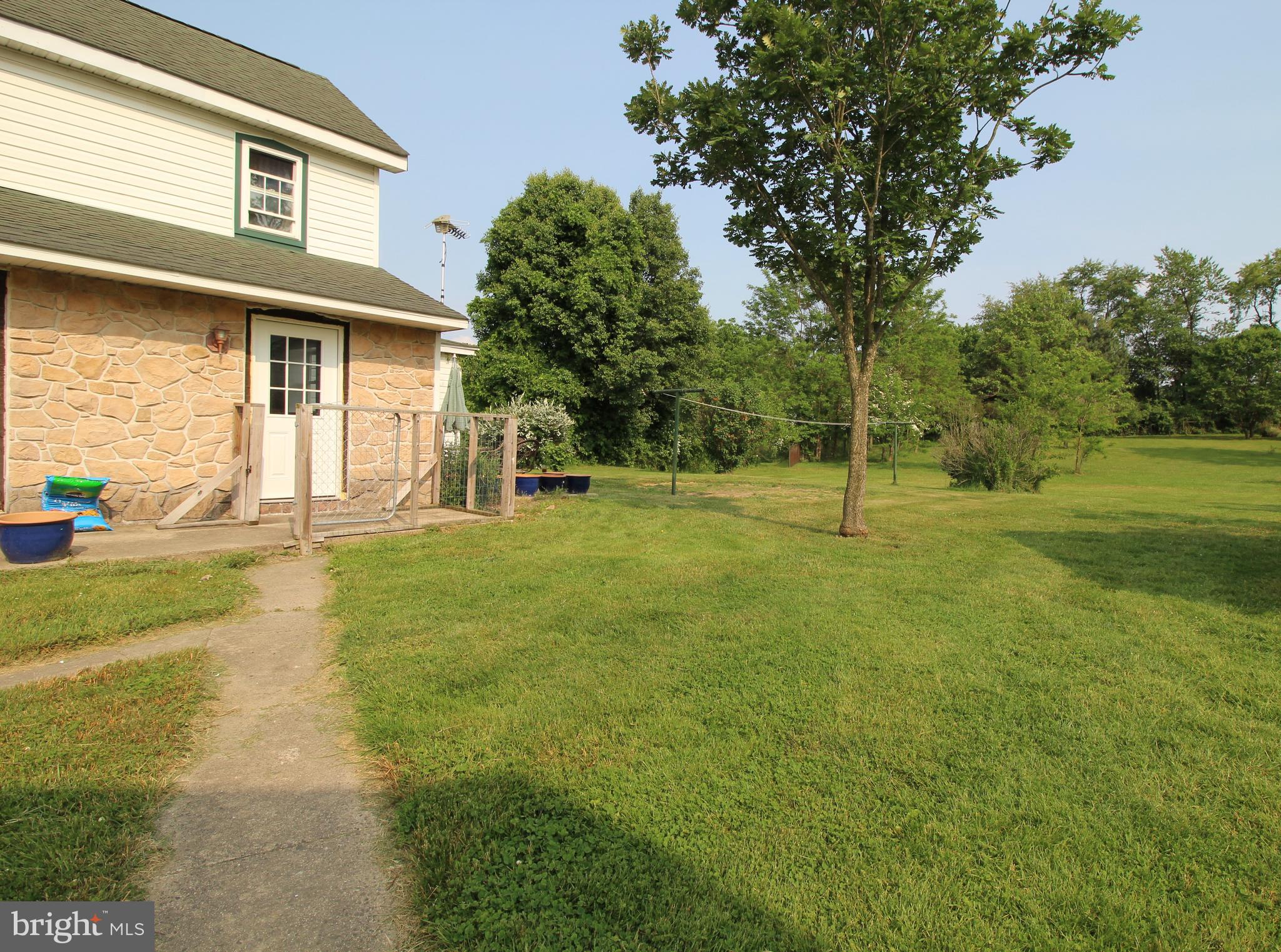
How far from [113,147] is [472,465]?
562 centimetres

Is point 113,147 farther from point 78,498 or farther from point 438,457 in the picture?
point 438,457

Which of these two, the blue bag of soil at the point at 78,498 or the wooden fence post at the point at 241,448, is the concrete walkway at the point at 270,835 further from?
the wooden fence post at the point at 241,448

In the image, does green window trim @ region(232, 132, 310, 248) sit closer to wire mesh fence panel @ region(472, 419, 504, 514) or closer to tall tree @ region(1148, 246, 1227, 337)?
wire mesh fence panel @ region(472, 419, 504, 514)

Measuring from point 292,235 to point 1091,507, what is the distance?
14424 millimetres

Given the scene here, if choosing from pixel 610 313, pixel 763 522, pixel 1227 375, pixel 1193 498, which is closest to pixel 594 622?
pixel 763 522

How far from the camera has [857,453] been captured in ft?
29.6

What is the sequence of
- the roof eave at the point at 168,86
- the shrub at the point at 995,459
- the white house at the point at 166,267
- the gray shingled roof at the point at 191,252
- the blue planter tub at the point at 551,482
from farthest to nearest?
the shrub at the point at 995,459 → the blue planter tub at the point at 551,482 → the roof eave at the point at 168,86 → the white house at the point at 166,267 → the gray shingled roof at the point at 191,252

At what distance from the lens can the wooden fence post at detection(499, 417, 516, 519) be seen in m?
9.25

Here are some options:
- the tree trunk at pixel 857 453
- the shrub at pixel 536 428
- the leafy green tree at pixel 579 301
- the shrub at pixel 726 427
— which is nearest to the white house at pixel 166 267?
the shrub at pixel 536 428

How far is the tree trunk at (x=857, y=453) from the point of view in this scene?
28.8ft

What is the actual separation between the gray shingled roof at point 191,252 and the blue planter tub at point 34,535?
2688 millimetres

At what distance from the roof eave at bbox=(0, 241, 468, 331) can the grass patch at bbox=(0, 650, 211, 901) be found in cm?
510

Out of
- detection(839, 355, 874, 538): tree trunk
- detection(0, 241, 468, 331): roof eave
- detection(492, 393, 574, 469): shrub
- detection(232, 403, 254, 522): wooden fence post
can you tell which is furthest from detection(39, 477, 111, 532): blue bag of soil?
detection(839, 355, 874, 538): tree trunk

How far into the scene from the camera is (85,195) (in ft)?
26.4
